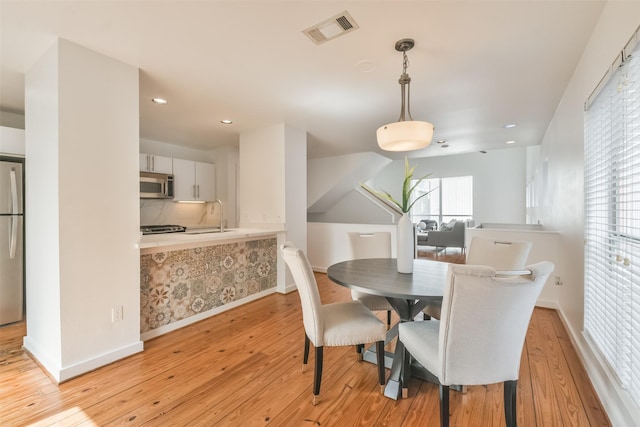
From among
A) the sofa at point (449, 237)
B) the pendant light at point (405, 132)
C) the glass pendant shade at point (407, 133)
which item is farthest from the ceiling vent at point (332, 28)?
the sofa at point (449, 237)

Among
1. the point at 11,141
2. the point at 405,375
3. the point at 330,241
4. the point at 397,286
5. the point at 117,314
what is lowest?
the point at 405,375

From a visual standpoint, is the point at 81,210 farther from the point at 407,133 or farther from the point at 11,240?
the point at 407,133

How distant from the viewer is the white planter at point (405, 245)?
2037 millimetres

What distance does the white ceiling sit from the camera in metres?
1.66

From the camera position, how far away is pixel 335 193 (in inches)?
265

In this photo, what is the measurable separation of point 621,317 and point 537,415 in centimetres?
71

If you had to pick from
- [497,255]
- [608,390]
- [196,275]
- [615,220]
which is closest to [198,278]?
[196,275]

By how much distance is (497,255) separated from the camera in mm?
2352

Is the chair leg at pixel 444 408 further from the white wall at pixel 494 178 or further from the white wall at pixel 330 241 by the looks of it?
the white wall at pixel 494 178

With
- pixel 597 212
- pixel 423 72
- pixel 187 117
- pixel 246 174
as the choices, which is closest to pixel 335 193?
pixel 246 174

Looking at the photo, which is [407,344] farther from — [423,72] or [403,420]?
[423,72]

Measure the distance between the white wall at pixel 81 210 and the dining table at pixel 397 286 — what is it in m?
1.71

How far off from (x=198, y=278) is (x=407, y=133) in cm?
253

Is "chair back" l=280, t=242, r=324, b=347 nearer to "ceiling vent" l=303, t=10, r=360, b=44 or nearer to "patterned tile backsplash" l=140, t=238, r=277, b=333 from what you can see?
"ceiling vent" l=303, t=10, r=360, b=44
